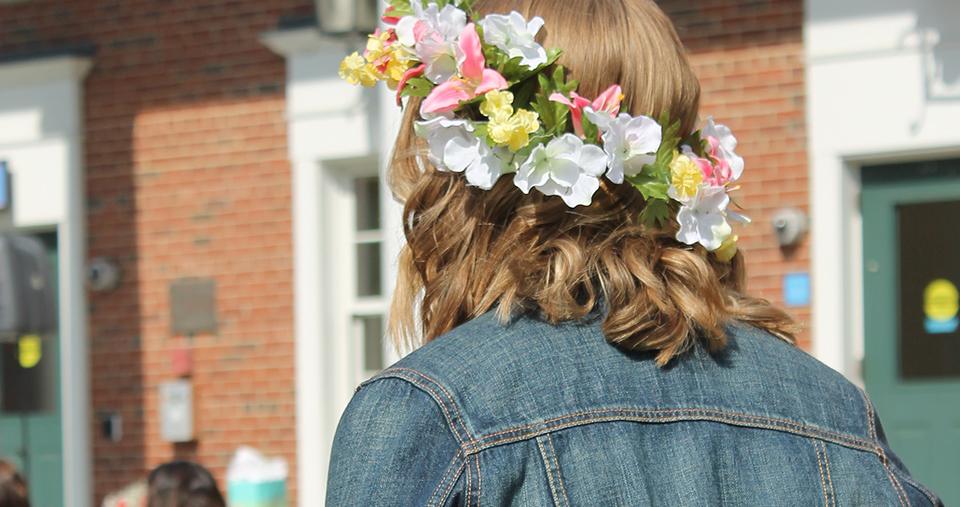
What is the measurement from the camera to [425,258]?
1.67 metres

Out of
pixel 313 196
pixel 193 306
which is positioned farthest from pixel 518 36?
pixel 193 306

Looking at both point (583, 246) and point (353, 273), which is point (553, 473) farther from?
point (353, 273)

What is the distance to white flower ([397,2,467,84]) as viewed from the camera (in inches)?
69.9

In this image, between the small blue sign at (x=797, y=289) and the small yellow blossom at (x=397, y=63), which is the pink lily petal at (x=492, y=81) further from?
the small blue sign at (x=797, y=289)

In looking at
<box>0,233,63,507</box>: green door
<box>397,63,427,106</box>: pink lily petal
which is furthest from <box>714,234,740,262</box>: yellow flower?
<box>0,233,63,507</box>: green door

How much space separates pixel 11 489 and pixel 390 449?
350 centimetres

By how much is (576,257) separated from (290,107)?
22.3ft

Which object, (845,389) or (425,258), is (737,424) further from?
(425,258)

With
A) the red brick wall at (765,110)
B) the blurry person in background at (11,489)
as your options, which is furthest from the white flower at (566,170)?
the red brick wall at (765,110)

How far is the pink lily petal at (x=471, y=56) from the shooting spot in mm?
1725

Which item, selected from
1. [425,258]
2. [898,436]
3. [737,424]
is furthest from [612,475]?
[898,436]

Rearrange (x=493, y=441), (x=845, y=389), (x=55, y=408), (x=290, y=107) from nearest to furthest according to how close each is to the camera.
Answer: (x=493, y=441), (x=845, y=389), (x=290, y=107), (x=55, y=408)

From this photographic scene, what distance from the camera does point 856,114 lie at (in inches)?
269

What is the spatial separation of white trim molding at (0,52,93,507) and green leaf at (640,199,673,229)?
7.65m
